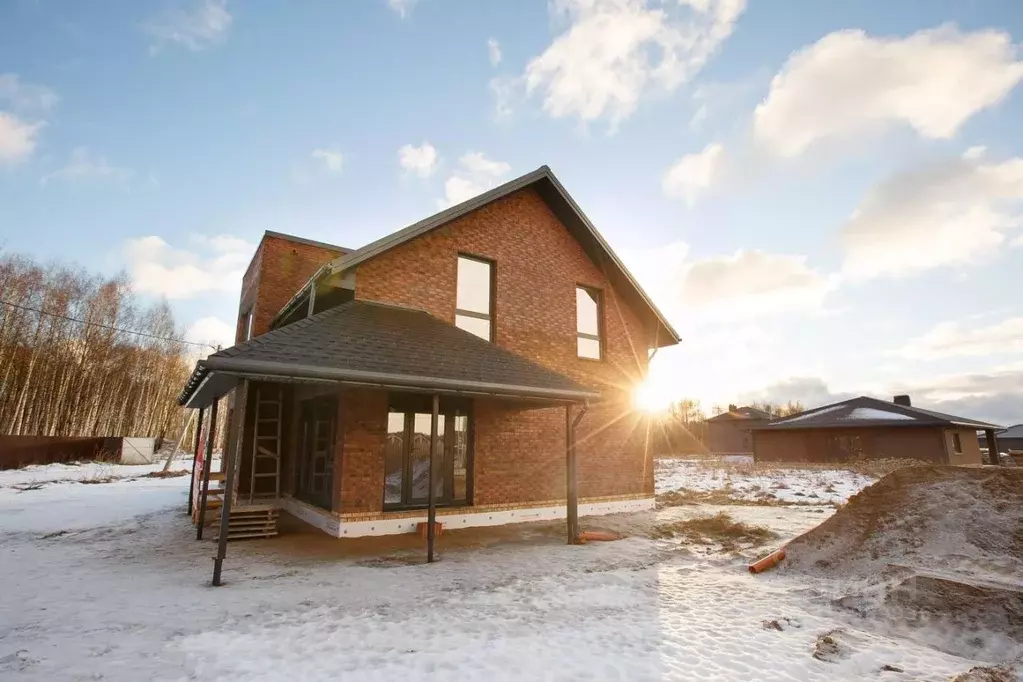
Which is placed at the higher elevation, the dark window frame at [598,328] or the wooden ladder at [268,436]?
the dark window frame at [598,328]

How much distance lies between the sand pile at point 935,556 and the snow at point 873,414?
24.9 m

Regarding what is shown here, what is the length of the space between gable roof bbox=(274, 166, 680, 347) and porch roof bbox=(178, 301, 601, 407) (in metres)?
1.42

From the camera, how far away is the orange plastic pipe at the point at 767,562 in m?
6.70

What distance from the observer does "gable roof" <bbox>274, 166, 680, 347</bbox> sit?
9.42m

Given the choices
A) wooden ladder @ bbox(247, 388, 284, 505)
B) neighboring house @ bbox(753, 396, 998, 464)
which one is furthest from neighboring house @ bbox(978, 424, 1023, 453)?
wooden ladder @ bbox(247, 388, 284, 505)

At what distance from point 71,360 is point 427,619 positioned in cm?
3080

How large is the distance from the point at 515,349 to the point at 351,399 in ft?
12.9

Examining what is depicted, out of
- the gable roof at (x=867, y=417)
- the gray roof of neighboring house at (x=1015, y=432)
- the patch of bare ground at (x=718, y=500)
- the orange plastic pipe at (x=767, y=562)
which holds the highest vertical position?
the gable roof at (x=867, y=417)

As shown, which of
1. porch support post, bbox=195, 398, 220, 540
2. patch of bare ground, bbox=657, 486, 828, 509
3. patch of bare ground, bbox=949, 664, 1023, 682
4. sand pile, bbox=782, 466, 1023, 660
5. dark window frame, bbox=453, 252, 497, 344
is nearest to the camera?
patch of bare ground, bbox=949, 664, 1023, 682

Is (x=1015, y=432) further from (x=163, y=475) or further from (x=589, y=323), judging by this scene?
(x=163, y=475)

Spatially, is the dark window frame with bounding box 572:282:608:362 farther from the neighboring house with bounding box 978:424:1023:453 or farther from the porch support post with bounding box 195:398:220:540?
the neighboring house with bounding box 978:424:1023:453

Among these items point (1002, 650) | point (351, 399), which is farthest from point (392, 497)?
point (1002, 650)

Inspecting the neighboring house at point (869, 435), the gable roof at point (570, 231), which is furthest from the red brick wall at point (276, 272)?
the neighboring house at point (869, 435)

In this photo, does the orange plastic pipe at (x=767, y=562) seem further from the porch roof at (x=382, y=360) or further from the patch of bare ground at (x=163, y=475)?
the patch of bare ground at (x=163, y=475)
